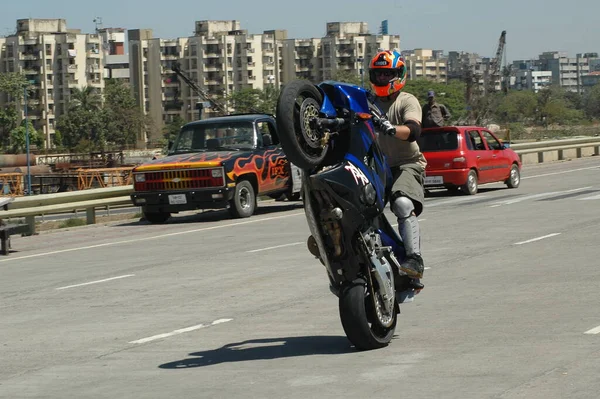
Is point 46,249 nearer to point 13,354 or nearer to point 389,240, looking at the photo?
point 13,354

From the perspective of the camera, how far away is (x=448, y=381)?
7.16 m

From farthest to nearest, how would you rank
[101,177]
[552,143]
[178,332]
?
[101,177]
[552,143]
[178,332]

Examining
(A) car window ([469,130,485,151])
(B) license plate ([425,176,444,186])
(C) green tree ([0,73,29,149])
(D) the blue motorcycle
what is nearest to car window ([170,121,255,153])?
(B) license plate ([425,176,444,186])

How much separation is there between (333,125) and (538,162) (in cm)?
3674

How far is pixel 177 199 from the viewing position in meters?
23.2

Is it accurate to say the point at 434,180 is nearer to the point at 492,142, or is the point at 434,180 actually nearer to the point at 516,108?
the point at 492,142

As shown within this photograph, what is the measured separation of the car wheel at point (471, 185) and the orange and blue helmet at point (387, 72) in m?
18.4

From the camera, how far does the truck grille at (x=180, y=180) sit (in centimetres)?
2298

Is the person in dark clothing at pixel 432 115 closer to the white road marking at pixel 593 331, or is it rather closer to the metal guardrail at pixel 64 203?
the metal guardrail at pixel 64 203

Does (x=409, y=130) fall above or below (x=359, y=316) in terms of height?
above

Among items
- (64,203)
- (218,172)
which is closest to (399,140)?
(218,172)

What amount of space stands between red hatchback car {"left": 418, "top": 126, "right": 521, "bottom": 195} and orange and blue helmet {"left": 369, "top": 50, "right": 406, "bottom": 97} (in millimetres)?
17935

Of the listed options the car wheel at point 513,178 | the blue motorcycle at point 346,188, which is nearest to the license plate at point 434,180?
the car wheel at point 513,178

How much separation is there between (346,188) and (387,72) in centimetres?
119
